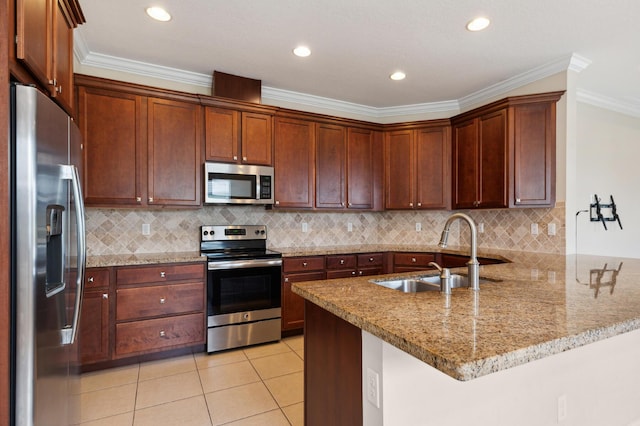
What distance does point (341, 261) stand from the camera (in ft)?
12.0

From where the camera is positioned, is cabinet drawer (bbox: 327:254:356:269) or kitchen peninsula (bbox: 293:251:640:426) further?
cabinet drawer (bbox: 327:254:356:269)

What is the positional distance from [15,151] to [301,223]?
312 centimetres

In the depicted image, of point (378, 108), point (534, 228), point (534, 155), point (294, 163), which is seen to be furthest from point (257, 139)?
point (534, 228)

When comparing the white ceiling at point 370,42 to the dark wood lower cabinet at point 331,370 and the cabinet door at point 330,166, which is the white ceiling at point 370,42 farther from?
the dark wood lower cabinet at point 331,370

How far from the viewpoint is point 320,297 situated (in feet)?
4.60

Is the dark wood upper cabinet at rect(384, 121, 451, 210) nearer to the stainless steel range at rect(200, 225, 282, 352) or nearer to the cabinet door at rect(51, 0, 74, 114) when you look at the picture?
the stainless steel range at rect(200, 225, 282, 352)

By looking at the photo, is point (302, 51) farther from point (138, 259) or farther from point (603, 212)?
point (603, 212)

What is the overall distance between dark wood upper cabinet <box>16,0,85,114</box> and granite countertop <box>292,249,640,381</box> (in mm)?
1394

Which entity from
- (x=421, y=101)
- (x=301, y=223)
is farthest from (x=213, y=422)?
(x=421, y=101)

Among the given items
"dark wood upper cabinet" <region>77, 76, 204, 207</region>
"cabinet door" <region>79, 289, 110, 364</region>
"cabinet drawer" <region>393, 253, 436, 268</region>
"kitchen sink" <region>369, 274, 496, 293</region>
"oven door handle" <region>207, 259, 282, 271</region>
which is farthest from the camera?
"cabinet drawer" <region>393, 253, 436, 268</region>

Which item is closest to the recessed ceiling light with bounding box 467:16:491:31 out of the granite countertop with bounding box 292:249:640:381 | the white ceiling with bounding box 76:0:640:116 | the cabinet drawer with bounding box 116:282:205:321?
the white ceiling with bounding box 76:0:640:116

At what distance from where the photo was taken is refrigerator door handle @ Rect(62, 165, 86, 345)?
1.38 m

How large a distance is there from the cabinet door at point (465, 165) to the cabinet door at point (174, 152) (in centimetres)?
284

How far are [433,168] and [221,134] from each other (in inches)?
97.5
